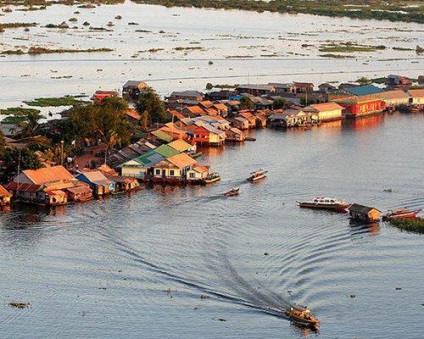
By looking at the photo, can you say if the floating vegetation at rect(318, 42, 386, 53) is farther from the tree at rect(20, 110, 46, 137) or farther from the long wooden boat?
the long wooden boat

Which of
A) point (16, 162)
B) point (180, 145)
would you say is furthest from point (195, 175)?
point (16, 162)

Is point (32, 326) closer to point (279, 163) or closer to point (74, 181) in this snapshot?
point (74, 181)

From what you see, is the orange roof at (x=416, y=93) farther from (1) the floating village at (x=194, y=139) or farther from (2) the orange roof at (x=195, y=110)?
(2) the orange roof at (x=195, y=110)

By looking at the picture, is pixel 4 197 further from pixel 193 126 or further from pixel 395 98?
pixel 395 98

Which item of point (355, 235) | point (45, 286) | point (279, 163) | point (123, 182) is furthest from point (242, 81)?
point (45, 286)

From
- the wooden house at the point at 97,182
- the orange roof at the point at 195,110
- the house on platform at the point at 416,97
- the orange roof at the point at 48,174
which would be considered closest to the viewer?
the orange roof at the point at 48,174

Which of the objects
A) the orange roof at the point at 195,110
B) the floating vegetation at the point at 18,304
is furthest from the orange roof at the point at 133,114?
the floating vegetation at the point at 18,304
